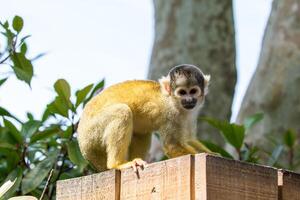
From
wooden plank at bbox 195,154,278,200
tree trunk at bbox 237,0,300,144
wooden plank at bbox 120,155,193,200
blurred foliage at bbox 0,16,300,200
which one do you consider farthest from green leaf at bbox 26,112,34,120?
tree trunk at bbox 237,0,300,144

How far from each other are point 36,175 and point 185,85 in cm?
116

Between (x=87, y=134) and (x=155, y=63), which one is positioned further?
(x=155, y=63)

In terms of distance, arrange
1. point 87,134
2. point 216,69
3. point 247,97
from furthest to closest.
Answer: point 216,69, point 247,97, point 87,134

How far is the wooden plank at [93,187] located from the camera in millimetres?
3182

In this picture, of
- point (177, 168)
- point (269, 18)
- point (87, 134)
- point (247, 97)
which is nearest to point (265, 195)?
point (177, 168)

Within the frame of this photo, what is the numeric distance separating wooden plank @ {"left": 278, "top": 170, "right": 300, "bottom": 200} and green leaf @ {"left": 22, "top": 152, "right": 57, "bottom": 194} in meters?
A: 1.45

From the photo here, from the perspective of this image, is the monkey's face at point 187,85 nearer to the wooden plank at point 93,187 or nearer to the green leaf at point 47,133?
the green leaf at point 47,133

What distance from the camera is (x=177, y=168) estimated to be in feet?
9.73

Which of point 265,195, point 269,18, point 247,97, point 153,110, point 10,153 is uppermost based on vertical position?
point 269,18

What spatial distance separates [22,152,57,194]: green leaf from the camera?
409cm

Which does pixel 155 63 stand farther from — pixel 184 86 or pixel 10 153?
pixel 10 153

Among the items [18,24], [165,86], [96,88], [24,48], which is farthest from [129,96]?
[18,24]

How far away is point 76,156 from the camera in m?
4.20

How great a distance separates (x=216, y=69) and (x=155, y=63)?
2.04 feet
